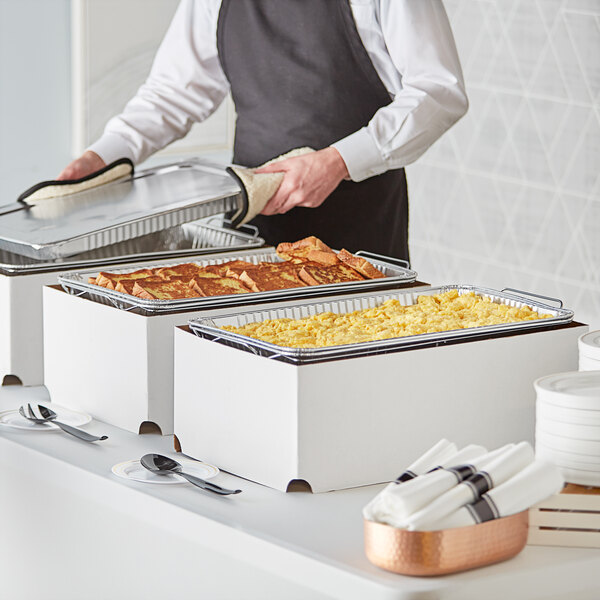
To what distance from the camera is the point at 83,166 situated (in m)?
2.17

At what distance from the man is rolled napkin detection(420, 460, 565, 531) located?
105 centimetres

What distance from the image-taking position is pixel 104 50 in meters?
4.15

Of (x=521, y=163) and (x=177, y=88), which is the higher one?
(x=177, y=88)

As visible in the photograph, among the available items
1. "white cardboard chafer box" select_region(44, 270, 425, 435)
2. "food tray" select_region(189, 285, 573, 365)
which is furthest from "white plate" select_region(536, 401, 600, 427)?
"white cardboard chafer box" select_region(44, 270, 425, 435)

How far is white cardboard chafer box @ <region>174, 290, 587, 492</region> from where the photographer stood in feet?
3.84

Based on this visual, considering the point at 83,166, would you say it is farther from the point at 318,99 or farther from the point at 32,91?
the point at 32,91

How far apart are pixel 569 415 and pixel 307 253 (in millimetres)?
754

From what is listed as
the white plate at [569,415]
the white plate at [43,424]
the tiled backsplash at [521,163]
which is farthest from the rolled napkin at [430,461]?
the tiled backsplash at [521,163]

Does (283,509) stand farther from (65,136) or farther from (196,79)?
(65,136)

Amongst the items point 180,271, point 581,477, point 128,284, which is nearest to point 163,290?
point 128,284

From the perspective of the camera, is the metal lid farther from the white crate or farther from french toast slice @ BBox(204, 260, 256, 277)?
french toast slice @ BBox(204, 260, 256, 277)

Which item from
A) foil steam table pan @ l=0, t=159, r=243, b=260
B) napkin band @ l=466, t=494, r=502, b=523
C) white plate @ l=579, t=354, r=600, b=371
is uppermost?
foil steam table pan @ l=0, t=159, r=243, b=260

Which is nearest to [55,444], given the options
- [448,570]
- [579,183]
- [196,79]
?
[448,570]

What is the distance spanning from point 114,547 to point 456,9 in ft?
9.95
